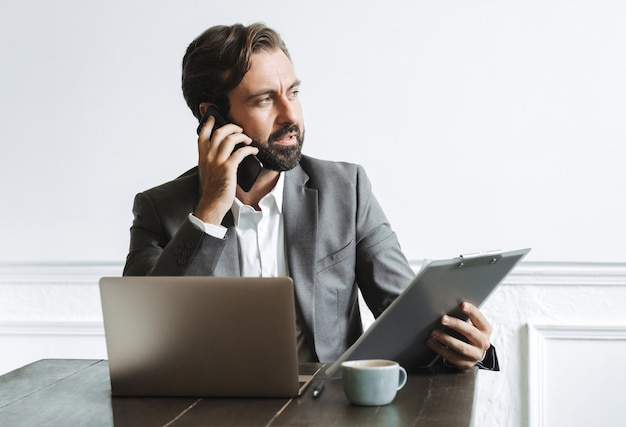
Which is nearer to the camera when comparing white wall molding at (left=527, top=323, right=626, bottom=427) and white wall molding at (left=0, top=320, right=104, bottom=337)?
white wall molding at (left=527, top=323, right=626, bottom=427)

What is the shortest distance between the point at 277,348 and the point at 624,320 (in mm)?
1728

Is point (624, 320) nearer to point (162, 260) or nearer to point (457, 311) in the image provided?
point (457, 311)

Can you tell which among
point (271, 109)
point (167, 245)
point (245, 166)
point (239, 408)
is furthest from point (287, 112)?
point (239, 408)

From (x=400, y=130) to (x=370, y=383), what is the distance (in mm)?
1595

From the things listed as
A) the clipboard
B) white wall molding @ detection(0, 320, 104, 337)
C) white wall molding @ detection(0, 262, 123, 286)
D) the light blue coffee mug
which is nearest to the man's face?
the clipboard

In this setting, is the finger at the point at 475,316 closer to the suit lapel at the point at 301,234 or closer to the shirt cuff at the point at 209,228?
the suit lapel at the point at 301,234

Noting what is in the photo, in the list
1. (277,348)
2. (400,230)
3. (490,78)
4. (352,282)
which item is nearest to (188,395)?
(277,348)

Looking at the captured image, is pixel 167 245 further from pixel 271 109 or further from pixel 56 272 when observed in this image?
pixel 56 272

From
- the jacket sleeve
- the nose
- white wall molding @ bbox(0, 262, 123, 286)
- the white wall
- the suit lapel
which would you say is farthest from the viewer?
white wall molding @ bbox(0, 262, 123, 286)

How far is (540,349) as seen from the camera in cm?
281

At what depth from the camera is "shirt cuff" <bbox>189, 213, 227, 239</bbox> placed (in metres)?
1.88

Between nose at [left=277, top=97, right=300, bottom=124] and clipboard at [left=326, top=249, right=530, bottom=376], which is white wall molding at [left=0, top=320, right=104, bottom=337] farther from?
clipboard at [left=326, top=249, right=530, bottom=376]

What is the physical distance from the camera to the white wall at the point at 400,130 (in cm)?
273

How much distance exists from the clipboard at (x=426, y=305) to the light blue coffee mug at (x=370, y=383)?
0.10 metres
